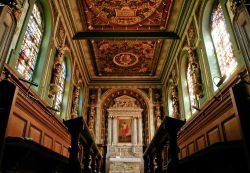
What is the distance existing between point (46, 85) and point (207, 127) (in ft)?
19.4

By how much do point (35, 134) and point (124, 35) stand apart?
663 cm

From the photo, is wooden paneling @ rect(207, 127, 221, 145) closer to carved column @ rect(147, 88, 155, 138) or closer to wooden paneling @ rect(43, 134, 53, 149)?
wooden paneling @ rect(43, 134, 53, 149)

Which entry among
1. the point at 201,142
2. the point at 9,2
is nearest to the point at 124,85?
the point at 201,142

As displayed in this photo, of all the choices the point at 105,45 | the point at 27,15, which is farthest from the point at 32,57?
the point at 105,45

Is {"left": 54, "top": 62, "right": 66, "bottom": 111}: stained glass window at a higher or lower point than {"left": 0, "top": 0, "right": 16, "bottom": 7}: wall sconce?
higher

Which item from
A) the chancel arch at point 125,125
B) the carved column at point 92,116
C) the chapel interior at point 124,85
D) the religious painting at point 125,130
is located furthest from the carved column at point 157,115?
the carved column at point 92,116

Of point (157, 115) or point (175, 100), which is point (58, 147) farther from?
point (157, 115)

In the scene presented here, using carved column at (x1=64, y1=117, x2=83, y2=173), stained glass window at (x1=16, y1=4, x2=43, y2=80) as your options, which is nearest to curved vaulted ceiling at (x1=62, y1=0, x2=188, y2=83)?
stained glass window at (x1=16, y1=4, x2=43, y2=80)

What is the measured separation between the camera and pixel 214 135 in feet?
22.2

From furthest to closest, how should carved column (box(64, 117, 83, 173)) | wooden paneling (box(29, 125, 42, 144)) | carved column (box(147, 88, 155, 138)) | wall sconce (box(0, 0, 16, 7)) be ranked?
carved column (box(147, 88, 155, 138)), wooden paneling (box(29, 125, 42, 144)), carved column (box(64, 117, 83, 173)), wall sconce (box(0, 0, 16, 7))

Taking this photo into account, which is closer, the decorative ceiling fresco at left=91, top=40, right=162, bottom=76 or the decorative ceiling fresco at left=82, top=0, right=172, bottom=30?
the decorative ceiling fresco at left=82, top=0, right=172, bottom=30

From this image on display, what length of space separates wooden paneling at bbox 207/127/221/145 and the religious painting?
321 inches

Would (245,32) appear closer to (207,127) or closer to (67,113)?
(207,127)

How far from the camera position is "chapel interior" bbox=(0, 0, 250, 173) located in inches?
155
